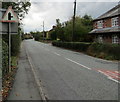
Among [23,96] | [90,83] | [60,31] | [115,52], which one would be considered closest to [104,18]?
[60,31]

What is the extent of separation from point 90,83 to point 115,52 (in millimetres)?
13220

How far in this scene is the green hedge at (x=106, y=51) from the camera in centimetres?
2033

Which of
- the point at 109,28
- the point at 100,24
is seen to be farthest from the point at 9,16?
the point at 100,24

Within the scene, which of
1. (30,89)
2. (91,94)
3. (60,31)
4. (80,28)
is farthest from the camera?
(60,31)

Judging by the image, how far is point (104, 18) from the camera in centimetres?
3881

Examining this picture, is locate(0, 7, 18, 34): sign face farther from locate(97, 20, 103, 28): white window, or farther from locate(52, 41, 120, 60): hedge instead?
locate(97, 20, 103, 28): white window

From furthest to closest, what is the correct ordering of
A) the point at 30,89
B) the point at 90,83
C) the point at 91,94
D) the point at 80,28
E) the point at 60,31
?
the point at 60,31, the point at 80,28, the point at 90,83, the point at 30,89, the point at 91,94

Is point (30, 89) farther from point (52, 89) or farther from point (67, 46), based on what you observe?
point (67, 46)

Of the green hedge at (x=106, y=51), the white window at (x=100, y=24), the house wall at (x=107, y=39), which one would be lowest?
the green hedge at (x=106, y=51)

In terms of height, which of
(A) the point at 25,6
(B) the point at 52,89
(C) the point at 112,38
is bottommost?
(B) the point at 52,89

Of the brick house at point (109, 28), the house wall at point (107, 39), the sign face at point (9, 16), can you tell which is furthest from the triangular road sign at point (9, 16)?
the house wall at point (107, 39)

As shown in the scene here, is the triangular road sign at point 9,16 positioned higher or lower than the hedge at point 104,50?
higher

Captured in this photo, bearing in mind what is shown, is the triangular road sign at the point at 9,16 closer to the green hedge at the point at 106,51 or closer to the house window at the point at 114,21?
the green hedge at the point at 106,51

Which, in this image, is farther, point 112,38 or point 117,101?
point 112,38
